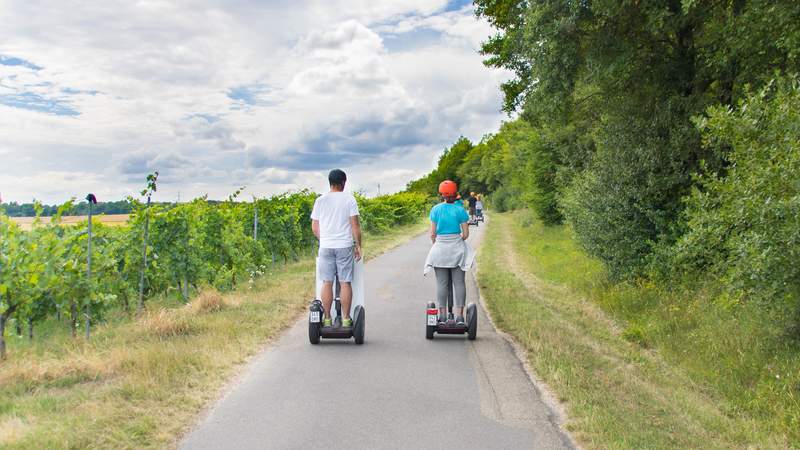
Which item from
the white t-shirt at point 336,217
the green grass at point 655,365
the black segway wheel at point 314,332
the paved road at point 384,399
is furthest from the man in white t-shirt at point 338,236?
the green grass at point 655,365

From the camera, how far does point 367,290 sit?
508 inches

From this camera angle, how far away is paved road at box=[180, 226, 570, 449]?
473 cm

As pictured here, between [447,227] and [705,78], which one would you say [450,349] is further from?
[705,78]

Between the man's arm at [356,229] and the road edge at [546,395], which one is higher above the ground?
the man's arm at [356,229]

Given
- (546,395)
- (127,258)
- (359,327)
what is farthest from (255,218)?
(546,395)

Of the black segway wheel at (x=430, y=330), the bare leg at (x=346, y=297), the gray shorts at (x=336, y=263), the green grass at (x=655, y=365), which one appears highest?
the gray shorts at (x=336, y=263)

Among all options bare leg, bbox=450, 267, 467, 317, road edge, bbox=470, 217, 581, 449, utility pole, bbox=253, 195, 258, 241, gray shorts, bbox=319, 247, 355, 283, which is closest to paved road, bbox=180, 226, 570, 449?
road edge, bbox=470, 217, 581, 449

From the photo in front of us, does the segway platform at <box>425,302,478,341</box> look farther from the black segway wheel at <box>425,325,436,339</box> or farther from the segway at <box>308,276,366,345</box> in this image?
the segway at <box>308,276,366,345</box>

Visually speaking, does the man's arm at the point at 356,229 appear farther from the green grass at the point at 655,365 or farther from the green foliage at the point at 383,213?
the green foliage at the point at 383,213

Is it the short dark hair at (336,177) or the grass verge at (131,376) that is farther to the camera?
the short dark hair at (336,177)

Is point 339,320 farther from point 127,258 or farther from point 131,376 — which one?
point 127,258

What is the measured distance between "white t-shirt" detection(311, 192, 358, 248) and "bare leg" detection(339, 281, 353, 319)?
1.65 feet

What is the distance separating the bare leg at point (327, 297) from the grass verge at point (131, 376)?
2.88 feet

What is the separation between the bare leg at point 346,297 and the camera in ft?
25.8
